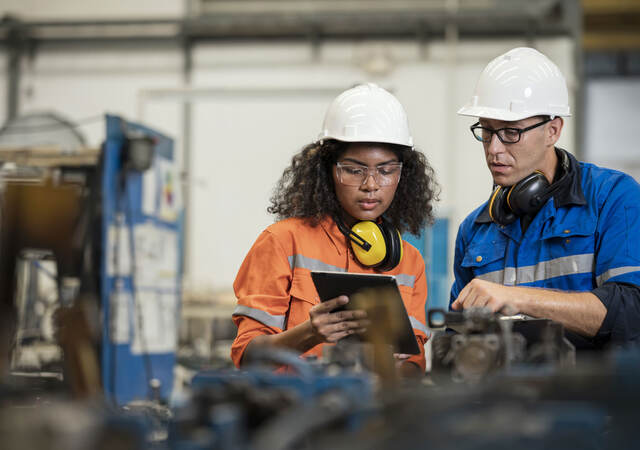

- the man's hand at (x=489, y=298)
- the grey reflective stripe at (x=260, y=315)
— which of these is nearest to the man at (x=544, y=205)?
the man's hand at (x=489, y=298)

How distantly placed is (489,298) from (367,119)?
728 millimetres

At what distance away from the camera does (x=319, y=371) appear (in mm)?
1140

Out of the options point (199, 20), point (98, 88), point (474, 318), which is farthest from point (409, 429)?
point (98, 88)

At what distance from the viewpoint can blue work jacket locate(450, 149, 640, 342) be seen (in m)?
1.82

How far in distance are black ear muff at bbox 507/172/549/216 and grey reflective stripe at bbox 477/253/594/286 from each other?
0.57 feet

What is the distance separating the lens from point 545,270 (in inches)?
81.6

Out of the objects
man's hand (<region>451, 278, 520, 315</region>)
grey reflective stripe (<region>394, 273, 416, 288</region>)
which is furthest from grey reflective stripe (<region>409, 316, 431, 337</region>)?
man's hand (<region>451, 278, 520, 315</region>)

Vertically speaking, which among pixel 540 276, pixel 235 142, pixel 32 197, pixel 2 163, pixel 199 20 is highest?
pixel 199 20

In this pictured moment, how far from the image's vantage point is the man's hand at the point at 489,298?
164 cm

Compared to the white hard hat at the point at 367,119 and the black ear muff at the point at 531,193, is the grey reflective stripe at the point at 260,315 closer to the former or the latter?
the white hard hat at the point at 367,119

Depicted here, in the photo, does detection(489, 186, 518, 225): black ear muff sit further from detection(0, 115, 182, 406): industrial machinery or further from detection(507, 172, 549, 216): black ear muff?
detection(0, 115, 182, 406): industrial machinery

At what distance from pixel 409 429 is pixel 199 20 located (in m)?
7.57

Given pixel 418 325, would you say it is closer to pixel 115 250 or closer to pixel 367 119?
pixel 367 119

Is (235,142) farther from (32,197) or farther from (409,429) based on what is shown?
(409,429)
